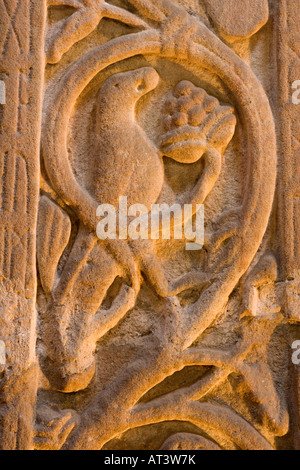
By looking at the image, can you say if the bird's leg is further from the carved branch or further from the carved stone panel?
the carved branch

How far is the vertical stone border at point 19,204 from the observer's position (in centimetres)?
179

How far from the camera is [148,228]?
1964 millimetres

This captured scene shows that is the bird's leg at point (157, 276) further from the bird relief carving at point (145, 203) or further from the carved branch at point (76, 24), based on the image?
the carved branch at point (76, 24)

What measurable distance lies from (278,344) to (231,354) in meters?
0.18

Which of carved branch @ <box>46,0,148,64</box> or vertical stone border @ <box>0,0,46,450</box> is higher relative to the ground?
carved branch @ <box>46,0,148,64</box>

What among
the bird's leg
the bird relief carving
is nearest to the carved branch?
the bird relief carving

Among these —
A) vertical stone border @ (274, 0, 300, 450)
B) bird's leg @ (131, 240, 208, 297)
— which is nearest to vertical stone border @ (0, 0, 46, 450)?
bird's leg @ (131, 240, 208, 297)

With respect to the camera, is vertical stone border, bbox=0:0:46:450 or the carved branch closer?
vertical stone border, bbox=0:0:46:450

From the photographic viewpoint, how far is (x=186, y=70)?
2115mm

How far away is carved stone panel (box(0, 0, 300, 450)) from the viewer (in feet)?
6.11

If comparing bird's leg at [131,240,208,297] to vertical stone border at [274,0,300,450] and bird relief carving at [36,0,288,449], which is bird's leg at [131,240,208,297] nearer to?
bird relief carving at [36,0,288,449]

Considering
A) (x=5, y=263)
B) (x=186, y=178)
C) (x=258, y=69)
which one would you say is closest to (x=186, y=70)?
(x=258, y=69)

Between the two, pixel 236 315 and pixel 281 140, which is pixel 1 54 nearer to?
pixel 281 140

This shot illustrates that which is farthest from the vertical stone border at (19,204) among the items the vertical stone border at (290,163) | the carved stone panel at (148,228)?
the vertical stone border at (290,163)
